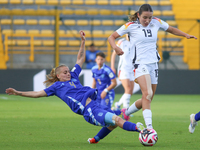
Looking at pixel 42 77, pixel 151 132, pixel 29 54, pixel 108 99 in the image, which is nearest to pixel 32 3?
pixel 29 54

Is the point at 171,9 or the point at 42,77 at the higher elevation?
the point at 171,9

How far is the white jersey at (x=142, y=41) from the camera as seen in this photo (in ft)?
18.1

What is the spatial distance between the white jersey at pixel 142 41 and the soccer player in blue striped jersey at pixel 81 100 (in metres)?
0.90

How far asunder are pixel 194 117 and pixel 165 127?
91 centimetres

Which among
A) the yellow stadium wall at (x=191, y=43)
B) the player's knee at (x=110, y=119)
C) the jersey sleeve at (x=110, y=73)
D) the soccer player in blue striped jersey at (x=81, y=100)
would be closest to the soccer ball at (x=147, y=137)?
the soccer player in blue striped jersey at (x=81, y=100)

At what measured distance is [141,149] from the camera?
4.51m

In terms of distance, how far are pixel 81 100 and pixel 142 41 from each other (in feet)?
4.30

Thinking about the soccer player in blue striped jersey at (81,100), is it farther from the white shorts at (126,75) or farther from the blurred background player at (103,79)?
the white shorts at (126,75)

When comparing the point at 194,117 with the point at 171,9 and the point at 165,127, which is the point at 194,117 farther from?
the point at 171,9

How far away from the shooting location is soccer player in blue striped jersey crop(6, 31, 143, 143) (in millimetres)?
4715

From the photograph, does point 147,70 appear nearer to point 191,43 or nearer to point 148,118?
point 148,118

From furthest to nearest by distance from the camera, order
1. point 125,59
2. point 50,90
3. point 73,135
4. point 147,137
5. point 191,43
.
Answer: point 191,43 → point 125,59 → point 73,135 → point 50,90 → point 147,137

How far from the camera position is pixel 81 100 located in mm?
5008

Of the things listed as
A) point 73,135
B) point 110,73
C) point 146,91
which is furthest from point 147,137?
point 110,73
